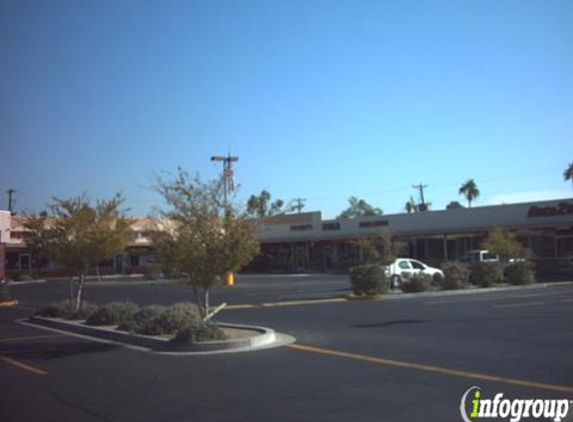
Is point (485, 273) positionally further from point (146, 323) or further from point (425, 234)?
point (146, 323)

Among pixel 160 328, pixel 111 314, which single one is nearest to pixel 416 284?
pixel 111 314

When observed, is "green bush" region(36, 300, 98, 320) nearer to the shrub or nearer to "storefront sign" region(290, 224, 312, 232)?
the shrub

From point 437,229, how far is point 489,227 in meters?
4.43

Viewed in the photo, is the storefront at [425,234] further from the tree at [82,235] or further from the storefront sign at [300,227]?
the tree at [82,235]

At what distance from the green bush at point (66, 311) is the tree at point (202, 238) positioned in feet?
17.1

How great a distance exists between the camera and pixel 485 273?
29.7 m

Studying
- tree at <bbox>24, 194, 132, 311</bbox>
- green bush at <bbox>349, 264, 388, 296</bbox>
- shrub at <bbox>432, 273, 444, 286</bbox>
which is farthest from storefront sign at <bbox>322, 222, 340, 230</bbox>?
tree at <bbox>24, 194, 132, 311</bbox>

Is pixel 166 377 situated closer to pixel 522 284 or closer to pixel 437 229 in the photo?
pixel 522 284

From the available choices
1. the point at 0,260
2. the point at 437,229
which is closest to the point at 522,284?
the point at 437,229

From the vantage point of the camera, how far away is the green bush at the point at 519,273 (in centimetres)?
3122

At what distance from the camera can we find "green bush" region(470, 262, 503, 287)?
2975 cm

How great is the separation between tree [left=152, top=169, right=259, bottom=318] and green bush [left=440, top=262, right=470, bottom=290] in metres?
16.0

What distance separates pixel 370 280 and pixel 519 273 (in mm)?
9604

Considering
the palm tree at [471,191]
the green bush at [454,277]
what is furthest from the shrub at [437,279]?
the palm tree at [471,191]
